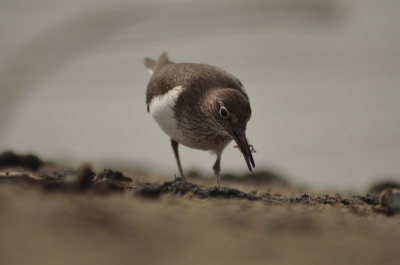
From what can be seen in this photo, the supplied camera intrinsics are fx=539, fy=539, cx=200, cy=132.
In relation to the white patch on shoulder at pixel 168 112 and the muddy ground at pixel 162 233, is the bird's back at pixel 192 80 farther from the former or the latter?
the muddy ground at pixel 162 233

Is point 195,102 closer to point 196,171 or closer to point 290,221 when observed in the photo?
point 196,171

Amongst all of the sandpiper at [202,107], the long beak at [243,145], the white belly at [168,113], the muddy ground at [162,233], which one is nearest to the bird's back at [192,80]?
the sandpiper at [202,107]

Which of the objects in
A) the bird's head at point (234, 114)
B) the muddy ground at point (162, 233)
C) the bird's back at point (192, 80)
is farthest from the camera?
the bird's back at point (192, 80)

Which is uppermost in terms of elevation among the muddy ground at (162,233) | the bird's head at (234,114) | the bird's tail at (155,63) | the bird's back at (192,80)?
the bird's tail at (155,63)

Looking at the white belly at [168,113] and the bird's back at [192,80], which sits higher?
the bird's back at [192,80]

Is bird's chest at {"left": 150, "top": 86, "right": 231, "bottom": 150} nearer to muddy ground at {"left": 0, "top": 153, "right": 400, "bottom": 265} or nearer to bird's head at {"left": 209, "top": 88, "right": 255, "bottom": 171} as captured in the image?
Result: bird's head at {"left": 209, "top": 88, "right": 255, "bottom": 171}

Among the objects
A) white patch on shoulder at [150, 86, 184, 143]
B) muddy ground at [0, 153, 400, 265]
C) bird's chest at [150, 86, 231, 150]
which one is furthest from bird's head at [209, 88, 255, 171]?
muddy ground at [0, 153, 400, 265]

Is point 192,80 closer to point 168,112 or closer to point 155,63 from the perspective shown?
point 168,112

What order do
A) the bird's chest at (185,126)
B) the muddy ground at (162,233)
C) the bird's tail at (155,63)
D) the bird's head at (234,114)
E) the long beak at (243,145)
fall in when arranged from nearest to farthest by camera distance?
the muddy ground at (162,233) < the long beak at (243,145) < the bird's head at (234,114) < the bird's chest at (185,126) < the bird's tail at (155,63)
